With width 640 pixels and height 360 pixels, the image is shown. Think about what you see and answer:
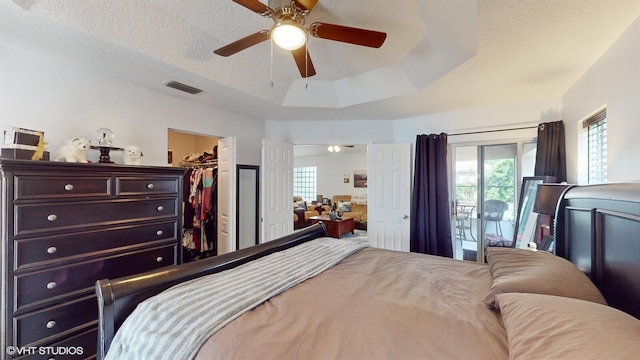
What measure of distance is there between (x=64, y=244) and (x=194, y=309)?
1294mm

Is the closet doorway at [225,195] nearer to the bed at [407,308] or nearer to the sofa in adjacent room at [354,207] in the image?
the bed at [407,308]

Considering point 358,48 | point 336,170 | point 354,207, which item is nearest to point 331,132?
point 358,48

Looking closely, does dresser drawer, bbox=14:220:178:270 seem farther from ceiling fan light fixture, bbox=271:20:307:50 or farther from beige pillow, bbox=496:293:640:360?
beige pillow, bbox=496:293:640:360

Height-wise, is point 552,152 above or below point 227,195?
above

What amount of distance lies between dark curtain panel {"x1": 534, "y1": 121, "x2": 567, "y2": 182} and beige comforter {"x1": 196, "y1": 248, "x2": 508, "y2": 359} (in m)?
2.18

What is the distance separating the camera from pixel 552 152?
9.33 feet

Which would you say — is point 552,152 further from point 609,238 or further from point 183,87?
point 183,87

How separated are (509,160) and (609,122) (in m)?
1.66

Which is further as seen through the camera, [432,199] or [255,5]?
[432,199]

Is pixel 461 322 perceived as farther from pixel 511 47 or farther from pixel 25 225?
pixel 25 225

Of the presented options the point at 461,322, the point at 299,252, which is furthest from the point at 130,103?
the point at 461,322

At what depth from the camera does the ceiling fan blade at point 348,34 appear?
5.25ft

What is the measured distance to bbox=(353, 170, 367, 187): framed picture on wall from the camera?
8602 mm

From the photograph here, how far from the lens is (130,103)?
2590mm
